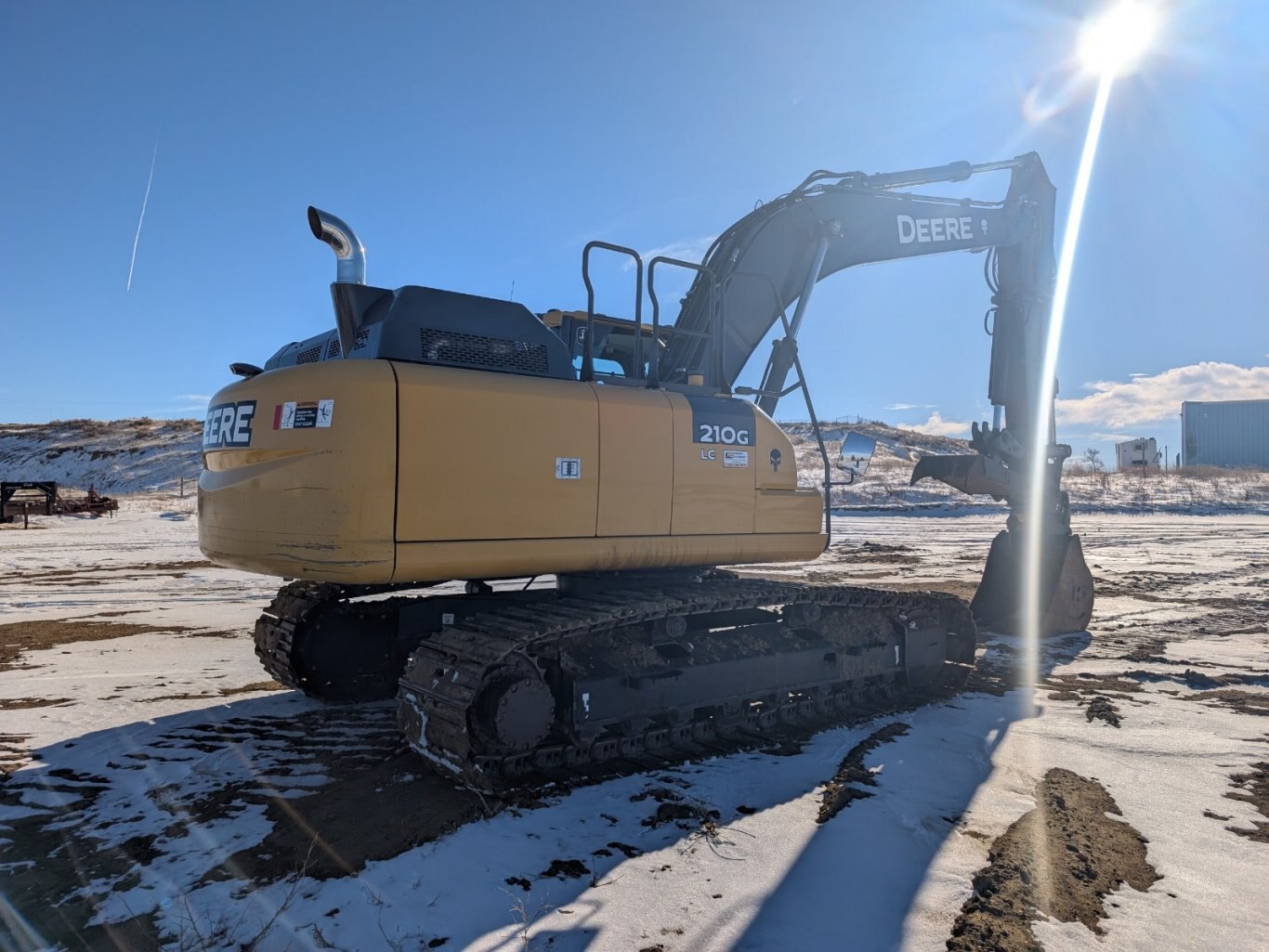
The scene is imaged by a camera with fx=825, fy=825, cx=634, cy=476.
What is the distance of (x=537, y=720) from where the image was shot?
172 inches

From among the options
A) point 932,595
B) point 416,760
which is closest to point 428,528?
point 416,760

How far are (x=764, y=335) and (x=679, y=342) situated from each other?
92 centimetres

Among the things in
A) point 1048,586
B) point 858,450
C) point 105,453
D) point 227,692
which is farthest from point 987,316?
point 105,453

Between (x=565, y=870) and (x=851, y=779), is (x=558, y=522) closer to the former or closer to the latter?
(x=565, y=870)

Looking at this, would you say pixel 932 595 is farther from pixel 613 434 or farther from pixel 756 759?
pixel 613 434

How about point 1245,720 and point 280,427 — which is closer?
point 280,427

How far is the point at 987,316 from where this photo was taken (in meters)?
9.39

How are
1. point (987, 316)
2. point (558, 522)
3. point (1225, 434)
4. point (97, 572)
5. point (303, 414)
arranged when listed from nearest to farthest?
point (303, 414) → point (558, 522) → point (987, 316) → point (97, 572) → point (1225, 434)

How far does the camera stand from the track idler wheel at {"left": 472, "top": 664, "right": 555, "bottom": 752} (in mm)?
4227

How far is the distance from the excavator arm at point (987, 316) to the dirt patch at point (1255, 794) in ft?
12.1

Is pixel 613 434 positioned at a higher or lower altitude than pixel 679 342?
lower

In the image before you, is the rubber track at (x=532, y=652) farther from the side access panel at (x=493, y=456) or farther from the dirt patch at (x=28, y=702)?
the dirt patch at (x=28, y=702)

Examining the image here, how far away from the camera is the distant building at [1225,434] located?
5184cm

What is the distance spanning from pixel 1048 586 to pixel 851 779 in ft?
18.5
